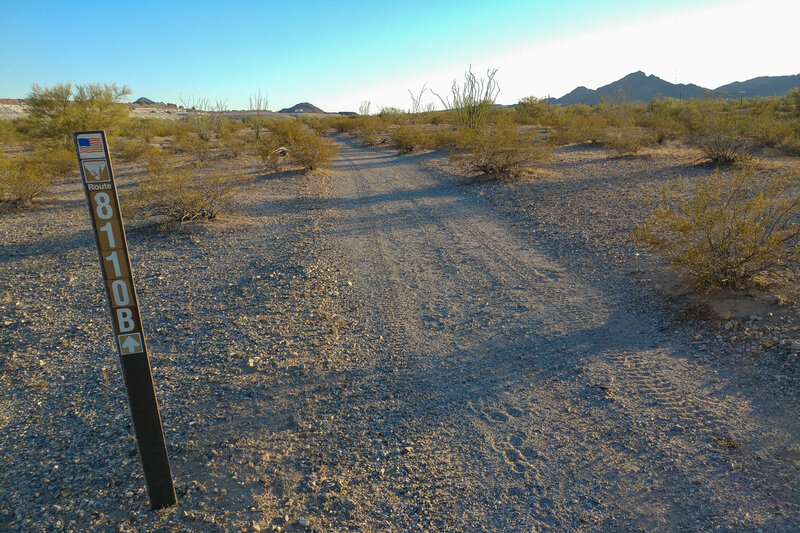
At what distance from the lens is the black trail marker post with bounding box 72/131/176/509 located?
2.41 meters

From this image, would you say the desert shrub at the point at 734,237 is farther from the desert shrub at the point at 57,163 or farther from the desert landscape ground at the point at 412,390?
the desert shrub at the point at 57,163

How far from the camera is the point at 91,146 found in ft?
7.84

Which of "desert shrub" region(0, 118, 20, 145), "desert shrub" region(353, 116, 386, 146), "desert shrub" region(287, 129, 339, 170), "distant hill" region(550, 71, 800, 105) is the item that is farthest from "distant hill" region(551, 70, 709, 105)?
"desert shrub" region(0, 118, 20, 145)

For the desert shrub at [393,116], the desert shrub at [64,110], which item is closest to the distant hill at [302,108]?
the desert shrub at [393,116]

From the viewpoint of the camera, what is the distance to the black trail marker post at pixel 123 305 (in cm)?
241

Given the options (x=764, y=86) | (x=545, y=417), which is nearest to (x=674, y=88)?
(x=764, y=86)

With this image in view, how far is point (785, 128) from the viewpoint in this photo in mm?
17516

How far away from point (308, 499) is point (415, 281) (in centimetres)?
432

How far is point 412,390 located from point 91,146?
3.17 metres

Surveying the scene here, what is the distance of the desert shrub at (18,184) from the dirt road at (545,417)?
1147cm

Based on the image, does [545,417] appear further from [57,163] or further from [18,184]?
[57,163]

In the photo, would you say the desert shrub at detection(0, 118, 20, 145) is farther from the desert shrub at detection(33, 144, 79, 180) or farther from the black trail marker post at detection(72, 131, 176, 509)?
the black trail marker post at detection(72, 131, 176, 509)

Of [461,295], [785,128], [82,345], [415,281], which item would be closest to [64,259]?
[82,345]

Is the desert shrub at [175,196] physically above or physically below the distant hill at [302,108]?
below
